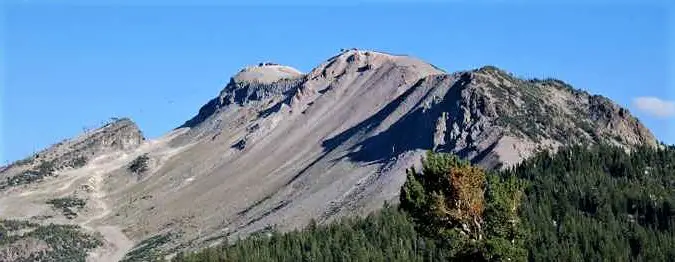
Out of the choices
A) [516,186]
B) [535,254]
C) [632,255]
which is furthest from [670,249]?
[516,186]

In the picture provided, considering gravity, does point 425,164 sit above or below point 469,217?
above

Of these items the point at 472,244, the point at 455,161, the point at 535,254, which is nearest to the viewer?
the point at 472,244

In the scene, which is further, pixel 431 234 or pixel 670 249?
pixel 670 249

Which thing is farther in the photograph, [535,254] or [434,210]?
[535,254]

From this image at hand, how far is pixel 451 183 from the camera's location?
60.1 metres

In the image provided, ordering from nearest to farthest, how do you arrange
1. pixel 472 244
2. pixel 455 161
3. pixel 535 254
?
pixel 472 244 < pixel 455 161 < pixel 535 254

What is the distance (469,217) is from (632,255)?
482 ft

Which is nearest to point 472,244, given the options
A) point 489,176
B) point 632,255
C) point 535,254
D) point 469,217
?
point 469,217

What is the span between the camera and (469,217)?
60.1 meters

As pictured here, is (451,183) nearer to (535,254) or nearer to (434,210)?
(434,210)

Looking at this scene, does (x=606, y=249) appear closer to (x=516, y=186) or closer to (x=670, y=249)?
(x=670, y=249)

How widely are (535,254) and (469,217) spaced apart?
13289 centimetres

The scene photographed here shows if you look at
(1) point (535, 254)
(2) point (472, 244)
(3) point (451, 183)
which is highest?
(1) point (535, 254)

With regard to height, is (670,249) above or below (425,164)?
above
